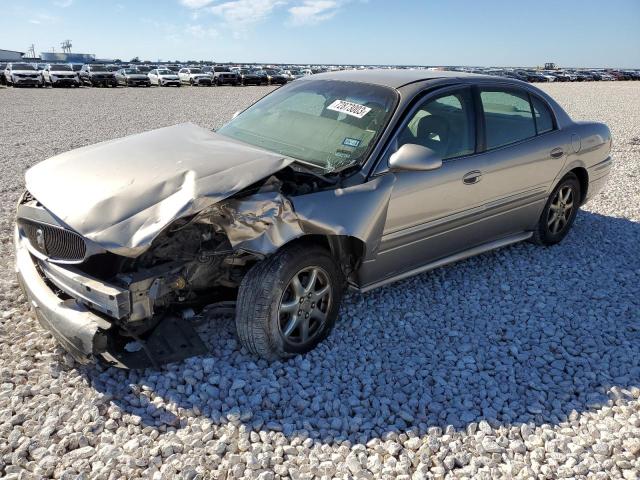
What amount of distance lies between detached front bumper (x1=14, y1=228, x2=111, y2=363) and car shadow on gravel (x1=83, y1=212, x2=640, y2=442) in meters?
0.29

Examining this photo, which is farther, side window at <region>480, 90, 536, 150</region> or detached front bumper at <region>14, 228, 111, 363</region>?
side window at <region>480, 90, 536, 150</region>

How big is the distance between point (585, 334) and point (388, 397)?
1.71 meters

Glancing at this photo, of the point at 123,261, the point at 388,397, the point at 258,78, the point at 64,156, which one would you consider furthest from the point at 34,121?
the point at 258,78

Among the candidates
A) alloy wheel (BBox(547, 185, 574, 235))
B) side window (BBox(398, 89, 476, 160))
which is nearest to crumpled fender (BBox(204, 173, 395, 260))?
side window (BBox(398, 89, 476, 160))

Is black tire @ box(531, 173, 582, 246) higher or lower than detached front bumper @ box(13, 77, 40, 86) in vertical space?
lower

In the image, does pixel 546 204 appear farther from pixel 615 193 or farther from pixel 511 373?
pixel 615 193

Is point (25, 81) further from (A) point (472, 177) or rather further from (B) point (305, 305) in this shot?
(B) point (305, 305)

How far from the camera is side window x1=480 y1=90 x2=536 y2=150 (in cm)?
421

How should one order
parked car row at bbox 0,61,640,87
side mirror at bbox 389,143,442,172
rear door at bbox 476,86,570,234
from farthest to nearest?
1. parked car row at bbox 0,61,640,87
2. rear door at bbox 476,86,570,234
3. side mirror at bbox 389,143,442,172

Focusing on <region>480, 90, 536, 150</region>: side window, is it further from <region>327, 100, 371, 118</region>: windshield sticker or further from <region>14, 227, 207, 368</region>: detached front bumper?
<region>14, 227, 207, 368</region>: detached front bumper

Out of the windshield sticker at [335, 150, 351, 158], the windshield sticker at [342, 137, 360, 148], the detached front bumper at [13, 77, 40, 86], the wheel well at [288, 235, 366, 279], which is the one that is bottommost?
the wheel well at [288, 235, 366, 279]

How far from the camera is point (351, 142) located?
140 inches

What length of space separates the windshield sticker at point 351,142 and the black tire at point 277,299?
78cm

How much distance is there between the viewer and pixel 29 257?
130 inches
